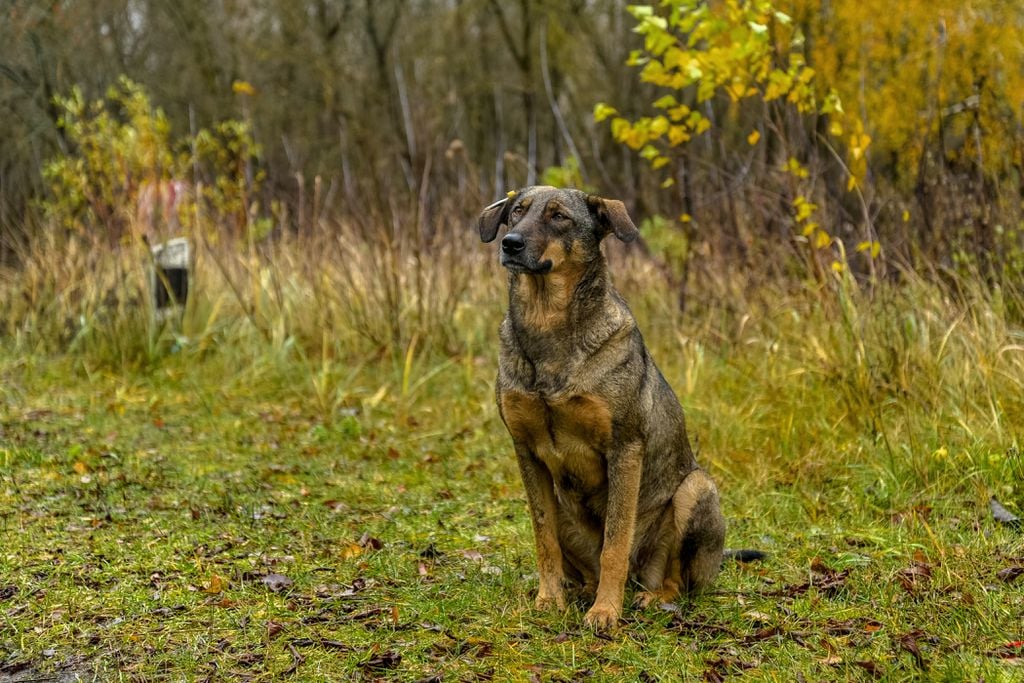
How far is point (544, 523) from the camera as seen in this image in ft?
13.3

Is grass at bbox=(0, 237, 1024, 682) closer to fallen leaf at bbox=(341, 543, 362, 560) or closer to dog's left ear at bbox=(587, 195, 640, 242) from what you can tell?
fallen leaf at bbox=(341, 543, 362, 560)

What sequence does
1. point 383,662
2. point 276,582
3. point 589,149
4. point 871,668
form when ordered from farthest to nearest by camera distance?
point 589,149, point 276,582, point 383,662, point 871,668

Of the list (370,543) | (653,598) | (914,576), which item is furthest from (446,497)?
(914,576)

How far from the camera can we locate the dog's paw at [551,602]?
158 inches

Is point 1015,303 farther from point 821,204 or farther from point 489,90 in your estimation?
point 489,90

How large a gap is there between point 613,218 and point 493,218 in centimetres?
53

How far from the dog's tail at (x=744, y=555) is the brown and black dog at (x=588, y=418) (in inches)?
19.3

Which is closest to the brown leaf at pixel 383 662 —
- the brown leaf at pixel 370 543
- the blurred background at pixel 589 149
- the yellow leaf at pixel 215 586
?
the yellow leaf at pixel 215 586

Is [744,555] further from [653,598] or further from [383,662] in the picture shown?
[383,662]

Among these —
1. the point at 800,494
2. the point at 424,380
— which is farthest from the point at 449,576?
the point at 424,380

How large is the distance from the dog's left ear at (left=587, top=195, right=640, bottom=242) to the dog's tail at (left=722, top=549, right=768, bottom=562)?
163 centimetres

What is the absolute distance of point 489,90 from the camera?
2095 cm

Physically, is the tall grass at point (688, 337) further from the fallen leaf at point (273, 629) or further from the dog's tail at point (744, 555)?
the fallen leaf at point (273, 629)

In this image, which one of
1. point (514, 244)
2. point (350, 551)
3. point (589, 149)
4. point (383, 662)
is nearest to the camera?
point (383, 662)
